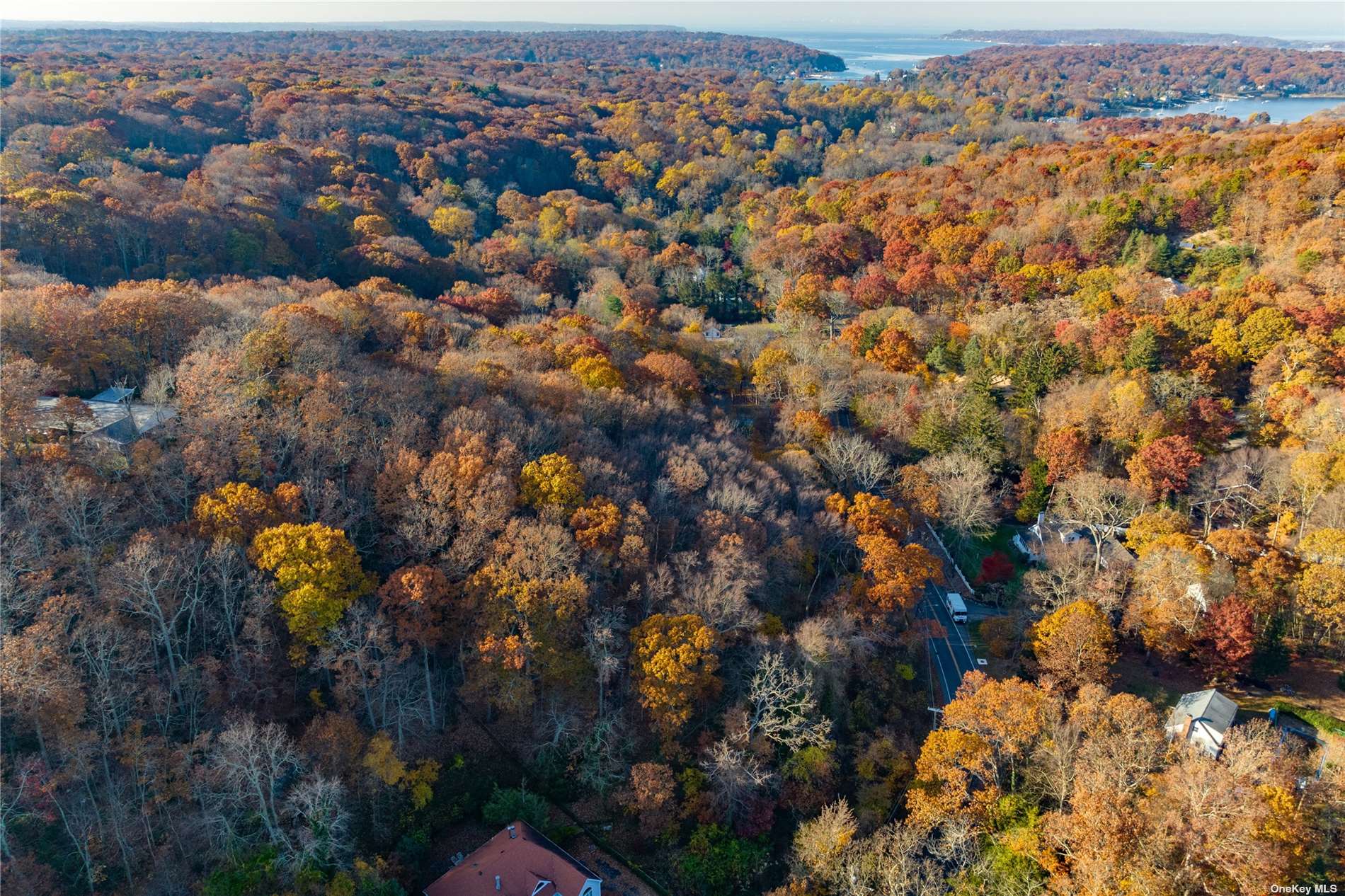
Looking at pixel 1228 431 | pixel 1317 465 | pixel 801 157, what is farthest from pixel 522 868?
pixel 801 157

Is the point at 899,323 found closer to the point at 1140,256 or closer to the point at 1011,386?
the point at 1011,386

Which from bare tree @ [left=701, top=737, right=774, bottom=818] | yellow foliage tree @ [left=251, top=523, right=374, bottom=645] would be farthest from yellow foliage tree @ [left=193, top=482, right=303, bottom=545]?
bare tree @ [left=701, top=737, right=774, bottom=818]

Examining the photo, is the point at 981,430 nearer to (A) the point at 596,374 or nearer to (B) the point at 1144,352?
(B) the point at 1144,352

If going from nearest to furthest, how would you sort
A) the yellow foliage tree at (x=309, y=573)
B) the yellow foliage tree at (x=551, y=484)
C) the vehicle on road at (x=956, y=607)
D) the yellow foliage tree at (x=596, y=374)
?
Result: 1. the yellow foliage tree at (x=309, y=573)
2. the yellow foliage tree at (x=551, y=484)
3. the vehicle on road at (x=956, y=607)
4. the yellow foliage tree at (x=596, y=374)

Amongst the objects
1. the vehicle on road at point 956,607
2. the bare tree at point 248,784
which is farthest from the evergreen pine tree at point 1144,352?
the bare tree at point 248,784

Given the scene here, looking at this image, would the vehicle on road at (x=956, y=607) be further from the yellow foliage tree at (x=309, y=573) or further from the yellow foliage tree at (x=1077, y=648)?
the yellow foliage tree at (x=309, y=573)
